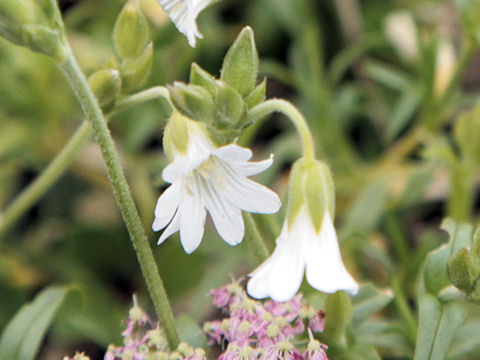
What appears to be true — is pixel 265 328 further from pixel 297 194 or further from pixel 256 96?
pixel 256 96

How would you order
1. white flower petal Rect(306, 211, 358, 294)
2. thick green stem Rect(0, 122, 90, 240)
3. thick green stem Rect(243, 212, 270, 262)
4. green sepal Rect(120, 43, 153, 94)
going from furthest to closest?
thick green stem Rect(0, 122, 90, 240)
green sepal Rect(120, 43, 153, 94)
thick green stem Rect(243, 212, 270, 262)
white flower petal Rect(306, 211, 358, 294)

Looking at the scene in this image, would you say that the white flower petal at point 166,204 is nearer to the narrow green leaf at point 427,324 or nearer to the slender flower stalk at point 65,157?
the slender flower stalk at point 65,157

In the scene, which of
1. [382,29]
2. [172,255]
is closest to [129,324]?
[172,255]

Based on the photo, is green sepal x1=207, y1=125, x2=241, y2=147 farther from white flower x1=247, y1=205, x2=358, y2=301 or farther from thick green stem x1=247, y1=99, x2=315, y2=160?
white flower x1=247, y1=205, x2=358, y2=301

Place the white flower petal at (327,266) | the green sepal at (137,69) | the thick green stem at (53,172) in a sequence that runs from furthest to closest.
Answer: the thick green stem at (53,172) → the green sepal at (137,69) → the white flower petal at (327,266)

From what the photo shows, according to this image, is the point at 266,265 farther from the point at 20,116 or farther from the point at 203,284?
the point at 20,116

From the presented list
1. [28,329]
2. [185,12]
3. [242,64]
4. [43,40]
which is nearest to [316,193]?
[242,64]

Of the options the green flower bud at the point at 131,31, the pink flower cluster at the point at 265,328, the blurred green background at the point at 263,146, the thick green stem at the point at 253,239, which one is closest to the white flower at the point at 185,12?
the green flower bud at the point at 131,31

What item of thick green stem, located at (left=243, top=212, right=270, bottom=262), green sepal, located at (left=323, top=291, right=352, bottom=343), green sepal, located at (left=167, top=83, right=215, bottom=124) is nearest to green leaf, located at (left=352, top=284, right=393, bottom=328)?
green sepal, located at (left=323, top=291, right=352, bottom=343)
